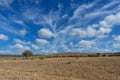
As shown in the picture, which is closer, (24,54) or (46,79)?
(46,79)

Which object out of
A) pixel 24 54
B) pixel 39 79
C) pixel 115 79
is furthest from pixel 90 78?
pixel 24 54

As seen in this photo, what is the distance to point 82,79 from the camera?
76.4 feet

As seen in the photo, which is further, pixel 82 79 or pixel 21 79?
pixel 82 79

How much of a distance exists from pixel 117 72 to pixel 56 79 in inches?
387

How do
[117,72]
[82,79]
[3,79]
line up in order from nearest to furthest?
[3,79] < [82,79] < [117,72]

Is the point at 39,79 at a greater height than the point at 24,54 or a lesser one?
lesser

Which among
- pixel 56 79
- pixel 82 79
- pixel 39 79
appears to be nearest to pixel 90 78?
pixel 82 79

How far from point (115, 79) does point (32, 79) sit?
33.0ft

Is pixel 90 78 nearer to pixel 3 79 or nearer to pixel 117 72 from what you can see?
pixel 117 72

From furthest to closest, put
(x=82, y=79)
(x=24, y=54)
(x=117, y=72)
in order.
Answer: (x=24, y=54)
(x=117, y=72)
(x=82, y=79)

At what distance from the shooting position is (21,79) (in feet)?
70.7

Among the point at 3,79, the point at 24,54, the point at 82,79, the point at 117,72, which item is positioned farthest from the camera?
the point at 24,54

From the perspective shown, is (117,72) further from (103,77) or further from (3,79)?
(3,79)

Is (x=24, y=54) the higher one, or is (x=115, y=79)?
(x=24, y=54)
